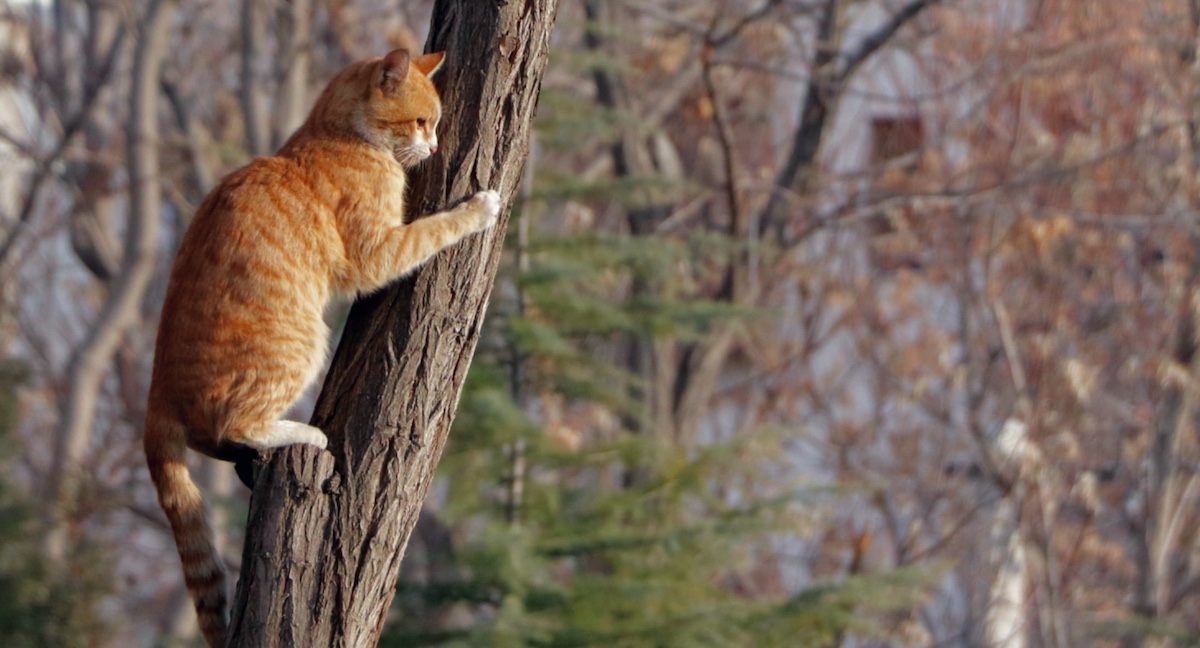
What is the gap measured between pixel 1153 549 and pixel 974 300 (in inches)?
102

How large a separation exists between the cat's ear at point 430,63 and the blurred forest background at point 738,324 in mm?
3611

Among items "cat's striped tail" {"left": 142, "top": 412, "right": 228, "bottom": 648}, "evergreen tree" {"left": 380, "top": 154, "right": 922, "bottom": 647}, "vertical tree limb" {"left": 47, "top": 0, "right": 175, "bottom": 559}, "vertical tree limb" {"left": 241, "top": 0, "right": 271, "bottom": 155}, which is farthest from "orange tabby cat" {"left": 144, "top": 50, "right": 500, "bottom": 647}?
"vertical tree limb" {"left": 241, "top": 0, "right": 271, "bottom": 155}

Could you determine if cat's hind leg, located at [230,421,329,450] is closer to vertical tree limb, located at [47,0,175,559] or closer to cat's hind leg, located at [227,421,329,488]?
cat's hind leg, located at [227,421,329,488]

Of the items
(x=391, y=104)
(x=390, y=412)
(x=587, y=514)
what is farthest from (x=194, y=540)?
(x=587, y=514)

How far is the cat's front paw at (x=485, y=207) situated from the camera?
348 cm

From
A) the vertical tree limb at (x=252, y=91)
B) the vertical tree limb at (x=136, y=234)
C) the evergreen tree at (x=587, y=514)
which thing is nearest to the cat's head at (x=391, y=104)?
the evergreen tree at (x=587, y=514)

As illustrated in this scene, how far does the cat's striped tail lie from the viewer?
354 centimetres

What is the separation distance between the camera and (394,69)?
3.76 metres

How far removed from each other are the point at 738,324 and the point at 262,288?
551 cm

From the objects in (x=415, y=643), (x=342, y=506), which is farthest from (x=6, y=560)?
(x=342, y=506)

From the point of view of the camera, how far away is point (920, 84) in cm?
1291

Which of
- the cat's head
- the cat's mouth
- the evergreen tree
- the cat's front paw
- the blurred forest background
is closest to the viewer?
the cat's front paw

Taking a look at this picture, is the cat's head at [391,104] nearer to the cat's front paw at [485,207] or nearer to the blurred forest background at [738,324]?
the cat's front paw at [485,207]

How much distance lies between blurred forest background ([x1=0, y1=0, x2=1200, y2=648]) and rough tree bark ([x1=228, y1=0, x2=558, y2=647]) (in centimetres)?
352
